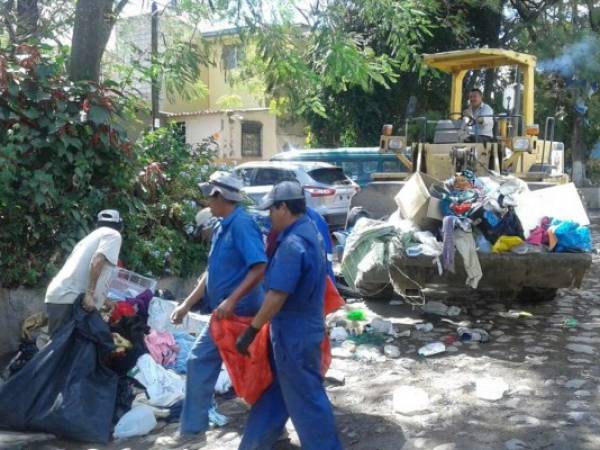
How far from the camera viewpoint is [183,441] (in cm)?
411

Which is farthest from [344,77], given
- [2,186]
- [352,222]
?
[2,186]

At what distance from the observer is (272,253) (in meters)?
3.84

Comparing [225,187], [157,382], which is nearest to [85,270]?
[157,382]

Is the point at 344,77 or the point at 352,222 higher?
the point at 344,77

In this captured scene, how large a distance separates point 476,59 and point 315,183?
14.5 ft

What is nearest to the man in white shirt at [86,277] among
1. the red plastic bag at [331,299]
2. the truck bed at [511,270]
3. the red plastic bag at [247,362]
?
the red plastic bag at [247,362]

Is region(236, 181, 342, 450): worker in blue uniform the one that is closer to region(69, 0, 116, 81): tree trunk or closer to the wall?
the wall

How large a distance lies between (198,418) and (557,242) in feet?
11.4

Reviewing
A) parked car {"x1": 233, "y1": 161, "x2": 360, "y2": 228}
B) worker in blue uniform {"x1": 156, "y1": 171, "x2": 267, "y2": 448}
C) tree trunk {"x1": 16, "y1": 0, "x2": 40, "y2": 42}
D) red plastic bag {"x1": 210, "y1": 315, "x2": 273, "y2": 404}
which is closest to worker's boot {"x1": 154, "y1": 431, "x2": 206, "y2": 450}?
worker in blue uniform {"x1": 156, "y1": 171, "x2": 267, "y2": 448}

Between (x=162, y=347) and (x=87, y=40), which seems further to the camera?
(x=87, y=40)

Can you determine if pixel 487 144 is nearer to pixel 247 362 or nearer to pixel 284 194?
pixel 284 194

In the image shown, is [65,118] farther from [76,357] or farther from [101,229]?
[76,357]

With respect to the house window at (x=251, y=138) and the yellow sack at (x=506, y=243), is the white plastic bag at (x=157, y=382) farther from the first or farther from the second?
the house window at (x=251, y=138)

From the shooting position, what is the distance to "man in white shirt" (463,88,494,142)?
25.4 ft
